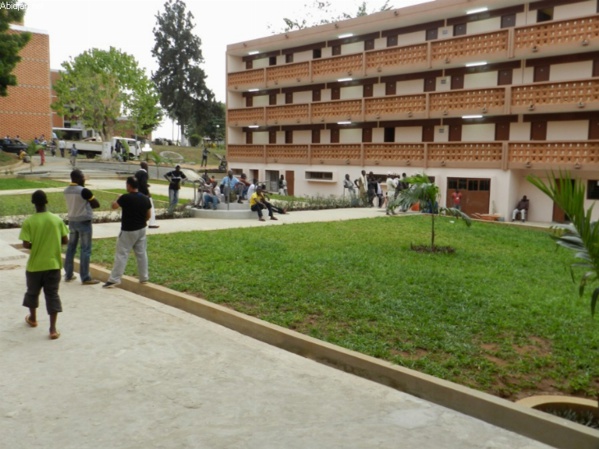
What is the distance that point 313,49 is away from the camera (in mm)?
39000

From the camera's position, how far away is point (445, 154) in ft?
98.6

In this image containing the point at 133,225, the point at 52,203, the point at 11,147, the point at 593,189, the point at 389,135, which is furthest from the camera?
the point at 11,147

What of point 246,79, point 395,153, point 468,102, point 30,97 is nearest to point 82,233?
point 468,102

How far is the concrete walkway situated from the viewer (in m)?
4.61

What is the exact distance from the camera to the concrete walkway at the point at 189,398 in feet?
15.1

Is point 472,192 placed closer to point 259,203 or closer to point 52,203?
point 259,203

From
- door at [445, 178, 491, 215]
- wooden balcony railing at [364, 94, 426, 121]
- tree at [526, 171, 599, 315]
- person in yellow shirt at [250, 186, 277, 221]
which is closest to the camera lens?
tree at [526, 171, 599, 315]

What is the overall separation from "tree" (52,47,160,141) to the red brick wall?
4.95 ft

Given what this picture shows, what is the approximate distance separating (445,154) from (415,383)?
1014 inches

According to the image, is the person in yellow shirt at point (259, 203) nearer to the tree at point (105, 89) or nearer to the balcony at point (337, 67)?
the balcony at point (337, 67)

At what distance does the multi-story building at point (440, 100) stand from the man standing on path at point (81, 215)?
2190 cm

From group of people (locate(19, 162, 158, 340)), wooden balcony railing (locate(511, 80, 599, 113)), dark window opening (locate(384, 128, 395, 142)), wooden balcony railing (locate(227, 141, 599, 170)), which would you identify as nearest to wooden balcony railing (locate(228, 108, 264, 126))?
wooden balcony railing (locate(227, 141, 599, 170))

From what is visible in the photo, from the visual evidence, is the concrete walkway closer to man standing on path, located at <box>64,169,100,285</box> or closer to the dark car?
man standing on path, located at <box>64,169,100,285</box>

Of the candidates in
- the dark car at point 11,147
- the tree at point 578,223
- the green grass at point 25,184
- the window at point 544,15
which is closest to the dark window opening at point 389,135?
the window at point 544,15
